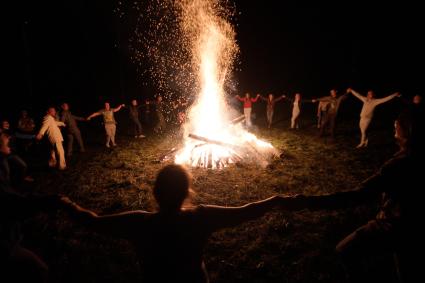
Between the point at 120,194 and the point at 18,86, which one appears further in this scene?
the point at 18,86

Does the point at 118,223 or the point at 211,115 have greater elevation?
the point at 211,115

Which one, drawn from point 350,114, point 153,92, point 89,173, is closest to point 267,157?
point 89,173

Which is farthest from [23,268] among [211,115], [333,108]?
[333,108]

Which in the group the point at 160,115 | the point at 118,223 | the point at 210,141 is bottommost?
the point at 118,223

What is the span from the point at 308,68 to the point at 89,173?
42.4 meters

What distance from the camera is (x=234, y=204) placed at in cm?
767

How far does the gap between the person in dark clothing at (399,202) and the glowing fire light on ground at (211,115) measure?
7.86 m

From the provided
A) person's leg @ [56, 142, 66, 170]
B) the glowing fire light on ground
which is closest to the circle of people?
the glowing fire light on ground

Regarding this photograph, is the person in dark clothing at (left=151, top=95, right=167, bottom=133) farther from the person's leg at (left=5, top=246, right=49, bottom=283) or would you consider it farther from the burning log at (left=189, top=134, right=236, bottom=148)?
the person's leg at (left=5, top=246, right=49, bottom=283)

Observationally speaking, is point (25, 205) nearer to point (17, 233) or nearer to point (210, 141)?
point (17, 233)

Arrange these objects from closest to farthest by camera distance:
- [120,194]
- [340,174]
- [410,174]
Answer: [410,174]
[120,194]
[340,174]

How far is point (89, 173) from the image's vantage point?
10711 mm

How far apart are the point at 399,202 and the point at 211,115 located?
1308 cm

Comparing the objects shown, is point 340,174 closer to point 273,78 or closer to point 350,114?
point 350,114
